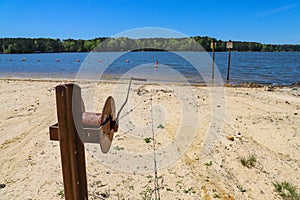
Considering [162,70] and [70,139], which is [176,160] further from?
[162,70]

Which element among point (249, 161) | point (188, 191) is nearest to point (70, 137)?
point (188, 191)

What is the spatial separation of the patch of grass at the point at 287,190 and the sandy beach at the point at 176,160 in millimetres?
62

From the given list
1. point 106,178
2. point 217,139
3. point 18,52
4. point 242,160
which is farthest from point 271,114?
point 18,52

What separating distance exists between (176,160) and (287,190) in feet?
4.35

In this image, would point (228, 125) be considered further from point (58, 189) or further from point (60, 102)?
point (60, 102)

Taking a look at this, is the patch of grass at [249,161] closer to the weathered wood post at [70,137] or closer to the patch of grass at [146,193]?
the patch of grass at [146,193]

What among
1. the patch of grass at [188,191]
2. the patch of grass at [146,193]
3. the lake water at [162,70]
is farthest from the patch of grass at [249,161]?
the lake water at [162,70]

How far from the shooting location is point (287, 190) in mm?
2469

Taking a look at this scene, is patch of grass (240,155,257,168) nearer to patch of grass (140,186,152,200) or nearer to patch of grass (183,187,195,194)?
patch of grass (183,187,195,194)

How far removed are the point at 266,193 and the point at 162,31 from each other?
2403 millimetres

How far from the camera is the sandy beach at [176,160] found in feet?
8.08

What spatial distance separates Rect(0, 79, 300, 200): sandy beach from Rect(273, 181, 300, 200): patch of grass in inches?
2.5

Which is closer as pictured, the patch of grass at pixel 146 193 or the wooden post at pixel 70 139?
the wooden post at pixel 70 139

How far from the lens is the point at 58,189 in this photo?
2447mm
